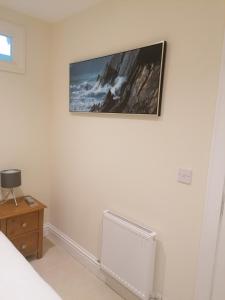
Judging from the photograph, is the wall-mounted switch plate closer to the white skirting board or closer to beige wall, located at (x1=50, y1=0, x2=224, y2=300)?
beige wall, located at (x1=50, y1=0, x2=224, y2=300)

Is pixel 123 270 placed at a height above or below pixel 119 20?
below

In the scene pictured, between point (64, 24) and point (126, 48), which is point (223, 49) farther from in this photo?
point (64, 24)

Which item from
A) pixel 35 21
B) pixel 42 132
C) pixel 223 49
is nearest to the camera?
pixel 223 49

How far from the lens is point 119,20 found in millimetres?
1829

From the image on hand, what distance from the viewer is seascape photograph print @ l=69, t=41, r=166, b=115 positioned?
1586mm

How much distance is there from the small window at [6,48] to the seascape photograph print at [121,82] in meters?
0.68

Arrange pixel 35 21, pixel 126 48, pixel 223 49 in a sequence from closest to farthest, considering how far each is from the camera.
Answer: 1. pixel 223 49
2. pixel 126 48
3. pixel 35 21

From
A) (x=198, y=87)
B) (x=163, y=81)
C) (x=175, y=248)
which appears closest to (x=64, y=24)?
(x=163, y=81)

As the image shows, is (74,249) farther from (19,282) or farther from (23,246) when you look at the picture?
(19,282)

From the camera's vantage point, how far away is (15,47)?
2.37 m

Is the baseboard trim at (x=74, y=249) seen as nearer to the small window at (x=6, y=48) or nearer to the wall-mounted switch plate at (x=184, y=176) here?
the wall-mounted switch plate at (x=184, y=176)

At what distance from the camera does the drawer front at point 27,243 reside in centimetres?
226

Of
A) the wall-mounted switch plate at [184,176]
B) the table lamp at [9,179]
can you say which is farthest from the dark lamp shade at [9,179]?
the wall-mounted switch plate at [184,176]

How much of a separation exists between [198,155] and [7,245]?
1.36 metres
